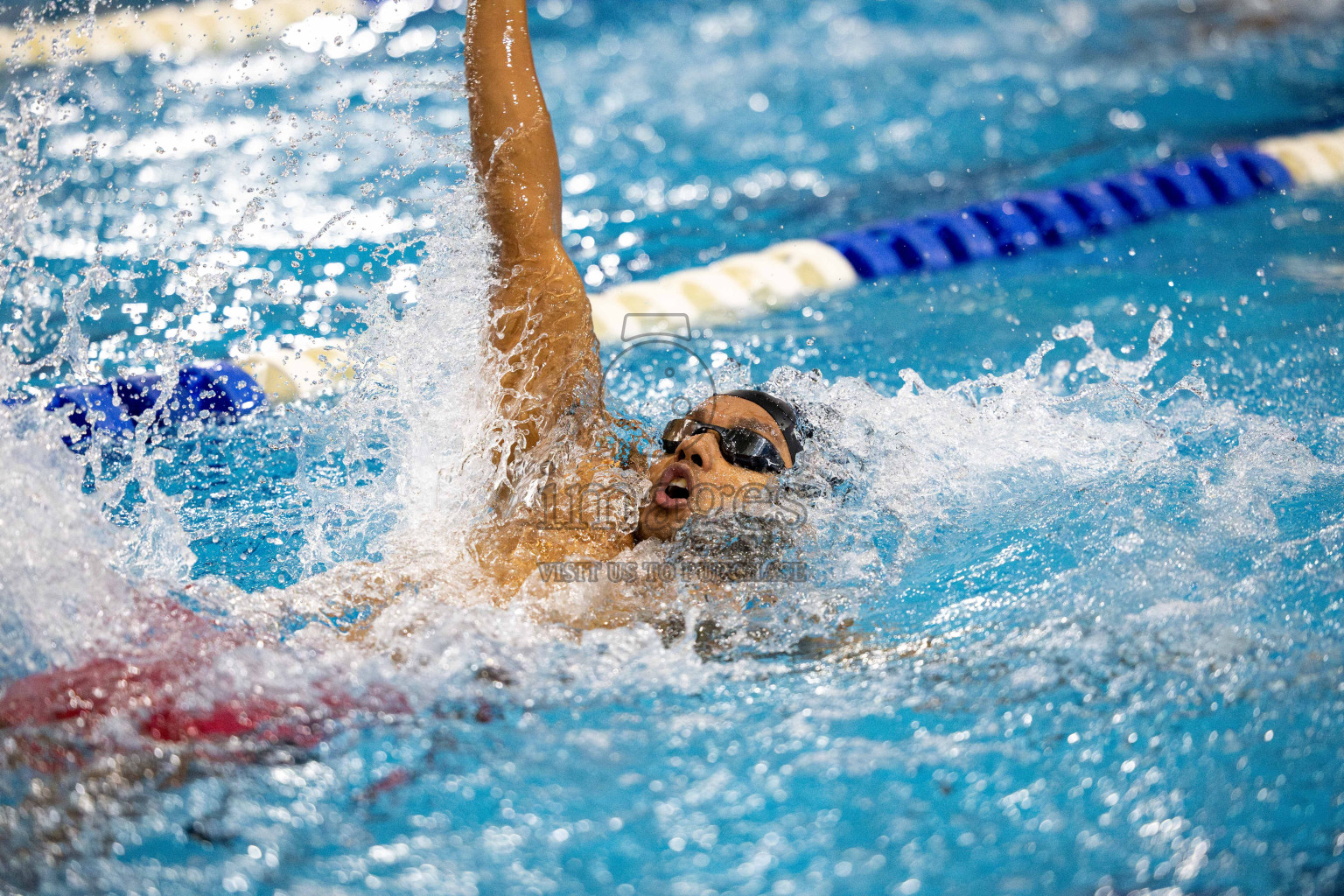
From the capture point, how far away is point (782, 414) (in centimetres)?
199

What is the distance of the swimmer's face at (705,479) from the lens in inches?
73.3

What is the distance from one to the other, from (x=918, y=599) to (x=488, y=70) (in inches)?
50.7

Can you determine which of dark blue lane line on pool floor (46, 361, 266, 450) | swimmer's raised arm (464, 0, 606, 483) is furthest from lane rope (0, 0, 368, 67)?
swimmer's raised arm (464, 0, 606, 483)

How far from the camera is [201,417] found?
2.77 meters

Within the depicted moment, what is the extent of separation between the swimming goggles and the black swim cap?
5 cm

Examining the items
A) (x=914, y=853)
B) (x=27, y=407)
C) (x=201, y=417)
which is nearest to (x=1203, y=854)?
(x=914, y=853)

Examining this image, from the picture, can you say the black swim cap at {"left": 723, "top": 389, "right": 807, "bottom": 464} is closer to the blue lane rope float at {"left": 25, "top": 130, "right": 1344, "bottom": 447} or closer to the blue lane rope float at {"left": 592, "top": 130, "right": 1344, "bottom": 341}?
the blue lane rope float at {"left": 25, "top": 130, "right": 1344, "bottom": 447}

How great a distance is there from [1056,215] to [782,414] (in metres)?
2.56

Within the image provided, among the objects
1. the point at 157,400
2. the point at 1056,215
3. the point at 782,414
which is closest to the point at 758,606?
the point at 782,414

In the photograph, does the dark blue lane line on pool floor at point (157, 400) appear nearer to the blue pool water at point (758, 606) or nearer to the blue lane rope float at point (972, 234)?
the blue pool water at point (758, 606)

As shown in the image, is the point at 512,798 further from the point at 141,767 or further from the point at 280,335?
the point at 280,335

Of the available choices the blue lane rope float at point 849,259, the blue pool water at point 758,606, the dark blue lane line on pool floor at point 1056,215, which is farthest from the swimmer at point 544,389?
the dark blue lane line on pool floor at point 1056,215

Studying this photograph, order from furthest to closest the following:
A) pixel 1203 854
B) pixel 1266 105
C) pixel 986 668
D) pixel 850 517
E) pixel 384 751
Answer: pixel 1266 105, pixel 850 517, pixel 986 668, pixel 384 751, pixel 1203 854

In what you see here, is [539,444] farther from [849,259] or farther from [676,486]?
[849,259]
